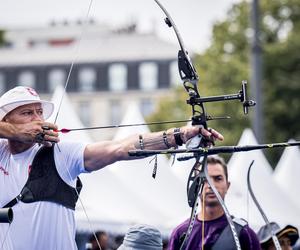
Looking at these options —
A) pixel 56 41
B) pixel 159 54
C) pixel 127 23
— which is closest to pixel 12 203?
pixel 159 54

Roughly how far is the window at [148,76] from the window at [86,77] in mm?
3283

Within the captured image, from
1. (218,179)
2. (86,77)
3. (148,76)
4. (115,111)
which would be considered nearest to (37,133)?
(218,179)

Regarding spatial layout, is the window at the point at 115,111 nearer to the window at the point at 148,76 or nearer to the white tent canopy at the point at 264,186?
the window at the point at 148,76

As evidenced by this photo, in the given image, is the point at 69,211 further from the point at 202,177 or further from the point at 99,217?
the point at 99,217

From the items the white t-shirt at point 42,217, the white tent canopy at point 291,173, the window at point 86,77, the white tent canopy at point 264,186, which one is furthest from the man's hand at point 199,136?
the window at point 86,77

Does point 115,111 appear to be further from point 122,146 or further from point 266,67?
point 122,146

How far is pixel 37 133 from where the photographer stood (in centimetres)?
782

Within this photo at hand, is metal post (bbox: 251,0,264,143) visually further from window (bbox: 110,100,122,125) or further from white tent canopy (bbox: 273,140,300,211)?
window (bbox: 110,100,122,125)

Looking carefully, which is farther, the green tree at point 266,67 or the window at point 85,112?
the window at point 85,112

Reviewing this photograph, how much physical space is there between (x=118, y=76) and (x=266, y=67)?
165 ft

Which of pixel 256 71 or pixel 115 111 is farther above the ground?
pixel 115 111

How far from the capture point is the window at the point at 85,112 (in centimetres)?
9556

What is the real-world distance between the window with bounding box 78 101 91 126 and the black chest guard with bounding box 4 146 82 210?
286ft

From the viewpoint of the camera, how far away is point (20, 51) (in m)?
99.9
